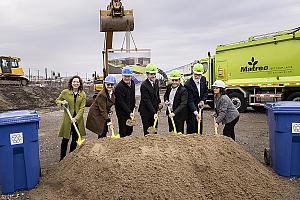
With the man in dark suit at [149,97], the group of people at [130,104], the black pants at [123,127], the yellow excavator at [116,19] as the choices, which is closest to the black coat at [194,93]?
the group of people at [130,104]

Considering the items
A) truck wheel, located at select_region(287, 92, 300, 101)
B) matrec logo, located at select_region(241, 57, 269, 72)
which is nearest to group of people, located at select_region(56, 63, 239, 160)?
truck wheel, located at select_region(287, 92, 300, 101)

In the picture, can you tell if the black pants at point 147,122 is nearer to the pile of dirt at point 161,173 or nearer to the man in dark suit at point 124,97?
the man in dark suit at point 124,97

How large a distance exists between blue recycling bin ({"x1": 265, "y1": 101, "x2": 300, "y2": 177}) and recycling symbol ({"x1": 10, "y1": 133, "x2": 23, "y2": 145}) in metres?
3.55

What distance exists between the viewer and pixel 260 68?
46.5 ft

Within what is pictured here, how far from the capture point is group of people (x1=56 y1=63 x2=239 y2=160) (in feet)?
18.5

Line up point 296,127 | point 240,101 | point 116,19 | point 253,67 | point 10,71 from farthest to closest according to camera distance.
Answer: point 10,71
point 116,19
point 240,101
point 253,67
point 296,127

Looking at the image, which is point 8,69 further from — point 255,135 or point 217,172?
point 217,172

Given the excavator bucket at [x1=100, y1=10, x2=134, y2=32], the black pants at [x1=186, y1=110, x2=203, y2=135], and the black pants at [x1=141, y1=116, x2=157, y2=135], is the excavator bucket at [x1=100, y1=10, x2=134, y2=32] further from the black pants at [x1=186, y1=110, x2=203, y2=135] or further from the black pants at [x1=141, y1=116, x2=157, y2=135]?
the black pants at [x1=141, y1=116, x2=157, y2=135]

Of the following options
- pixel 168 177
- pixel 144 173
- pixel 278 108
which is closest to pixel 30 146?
pixel 144 173

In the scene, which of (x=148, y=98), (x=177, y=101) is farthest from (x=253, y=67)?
(x=148, y=98)

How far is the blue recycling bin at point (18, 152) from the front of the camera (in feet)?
14.7

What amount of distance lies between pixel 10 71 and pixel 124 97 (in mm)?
25850

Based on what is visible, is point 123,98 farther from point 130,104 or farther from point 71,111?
point 71,111

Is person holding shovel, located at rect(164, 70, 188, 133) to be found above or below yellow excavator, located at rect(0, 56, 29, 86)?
below
